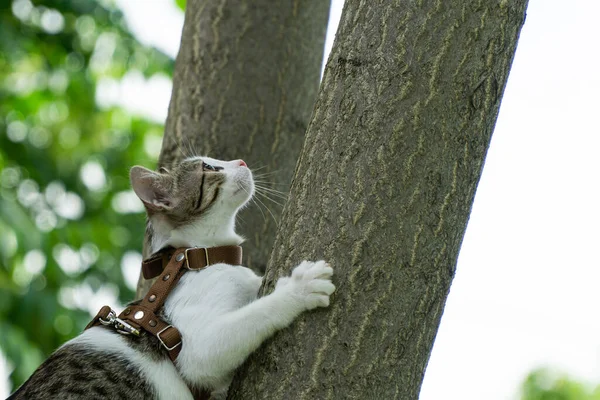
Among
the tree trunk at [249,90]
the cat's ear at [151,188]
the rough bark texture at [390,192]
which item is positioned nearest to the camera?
the rough bark texture at [390,192]

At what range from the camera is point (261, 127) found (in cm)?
419

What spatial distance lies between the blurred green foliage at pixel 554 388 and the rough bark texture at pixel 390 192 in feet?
46.0

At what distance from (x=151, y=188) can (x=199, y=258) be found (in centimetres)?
59

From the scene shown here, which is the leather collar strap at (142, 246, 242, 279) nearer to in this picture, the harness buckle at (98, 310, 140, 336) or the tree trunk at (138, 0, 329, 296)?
the harness buckle at (98, 310, 140, 336)

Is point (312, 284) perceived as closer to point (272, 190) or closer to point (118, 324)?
point (118, 324)

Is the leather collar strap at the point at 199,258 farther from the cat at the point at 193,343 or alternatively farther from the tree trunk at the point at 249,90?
the tree trunk at the point at 249,90

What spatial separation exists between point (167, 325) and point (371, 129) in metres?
1.15

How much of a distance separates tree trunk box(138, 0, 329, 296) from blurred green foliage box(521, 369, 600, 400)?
12.8 m

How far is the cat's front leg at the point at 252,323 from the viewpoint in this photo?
2439 mm

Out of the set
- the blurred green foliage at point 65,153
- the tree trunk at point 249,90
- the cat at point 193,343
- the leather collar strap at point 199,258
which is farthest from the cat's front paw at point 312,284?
the blurred green foliage at point 65,153

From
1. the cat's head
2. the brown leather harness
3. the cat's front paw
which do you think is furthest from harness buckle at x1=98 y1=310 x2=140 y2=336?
the cat's front paw

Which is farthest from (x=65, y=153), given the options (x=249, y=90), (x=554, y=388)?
(x=554, y=388)

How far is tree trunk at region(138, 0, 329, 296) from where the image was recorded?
4.14m

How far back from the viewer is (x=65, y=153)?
1127cm
